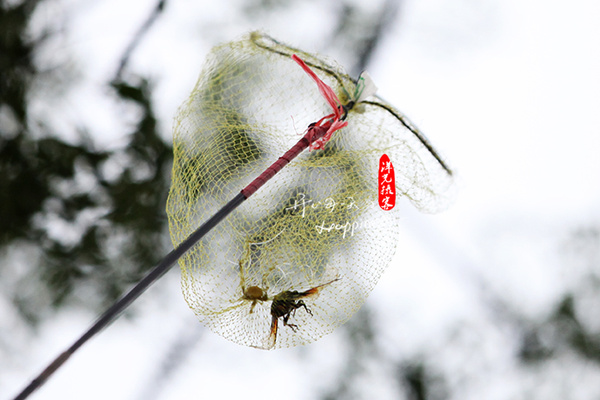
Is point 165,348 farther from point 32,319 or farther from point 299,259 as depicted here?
point 299,259

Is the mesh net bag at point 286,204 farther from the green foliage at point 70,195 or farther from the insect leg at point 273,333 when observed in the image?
the green foliage at point 70,195

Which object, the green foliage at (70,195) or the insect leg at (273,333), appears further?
the green foliage at (70,195)

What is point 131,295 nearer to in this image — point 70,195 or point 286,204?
point 286,204

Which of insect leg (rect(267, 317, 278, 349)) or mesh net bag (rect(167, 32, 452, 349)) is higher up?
mesh net bag (rect(167, 32, 452, 349))

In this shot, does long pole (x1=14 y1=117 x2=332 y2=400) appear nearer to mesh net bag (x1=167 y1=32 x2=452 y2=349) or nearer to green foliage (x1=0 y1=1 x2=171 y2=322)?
mesh net bag (x1=167 y1=32 x2=452 y2=349)

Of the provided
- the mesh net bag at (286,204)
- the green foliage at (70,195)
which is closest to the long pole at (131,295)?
the mesh net bag at (286,204)

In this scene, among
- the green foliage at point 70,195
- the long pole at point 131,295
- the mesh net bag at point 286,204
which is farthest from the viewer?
the green foliage at point 70,195

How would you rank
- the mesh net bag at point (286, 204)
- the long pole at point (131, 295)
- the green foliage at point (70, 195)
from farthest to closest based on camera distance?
the green foliage at point (70, 195)
the mesh net bag at point (286, 204)
the long pole at point (131, 295)

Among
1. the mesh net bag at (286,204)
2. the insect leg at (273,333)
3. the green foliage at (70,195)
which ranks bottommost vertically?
the green foliage at (70,195)

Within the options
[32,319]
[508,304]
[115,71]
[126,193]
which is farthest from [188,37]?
[508,304]

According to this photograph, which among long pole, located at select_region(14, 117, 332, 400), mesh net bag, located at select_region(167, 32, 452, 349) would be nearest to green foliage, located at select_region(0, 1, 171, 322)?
mesh net bag, located at select_region(167, 32, 452, 349)
